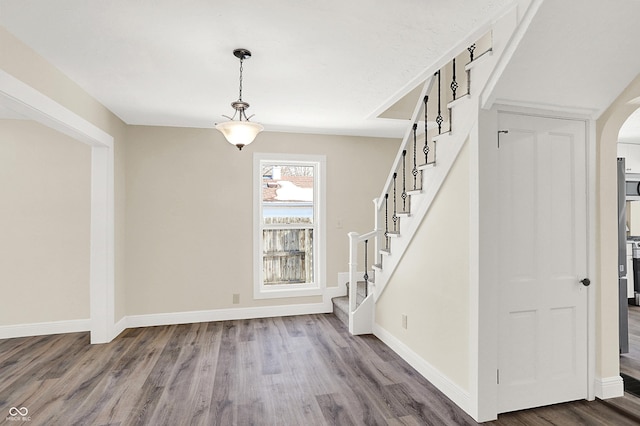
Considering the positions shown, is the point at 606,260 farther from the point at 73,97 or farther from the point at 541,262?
the point at 73,97

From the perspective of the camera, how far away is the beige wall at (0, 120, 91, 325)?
3.97m

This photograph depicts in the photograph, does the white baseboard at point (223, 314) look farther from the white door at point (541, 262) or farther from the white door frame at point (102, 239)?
the white door at point (541, 262)

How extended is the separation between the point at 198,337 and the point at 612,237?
4.04m

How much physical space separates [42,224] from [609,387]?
5.73 metres

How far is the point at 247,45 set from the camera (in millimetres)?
2361

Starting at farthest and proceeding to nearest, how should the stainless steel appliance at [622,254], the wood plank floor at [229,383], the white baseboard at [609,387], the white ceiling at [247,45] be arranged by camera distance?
the stainless steel appliance at [622,254], the white baseboard at [609,387], the wood plank floor at [229,383], the white ceiling at [247,45]

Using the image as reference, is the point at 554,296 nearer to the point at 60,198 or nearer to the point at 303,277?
the point at 303,277

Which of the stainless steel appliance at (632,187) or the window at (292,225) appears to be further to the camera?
the stainless steel appliance at (632,187)

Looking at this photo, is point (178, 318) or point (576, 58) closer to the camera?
point (576, 58)

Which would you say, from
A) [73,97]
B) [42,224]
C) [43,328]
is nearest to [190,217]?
[42,224]

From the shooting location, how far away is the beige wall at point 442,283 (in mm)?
2451

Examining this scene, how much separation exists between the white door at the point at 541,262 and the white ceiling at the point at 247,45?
2.86 feet

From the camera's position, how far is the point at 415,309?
3.13 m

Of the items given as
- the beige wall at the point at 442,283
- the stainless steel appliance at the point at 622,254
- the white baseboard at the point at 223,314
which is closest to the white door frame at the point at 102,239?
the white baseboard at the point at 223,314
